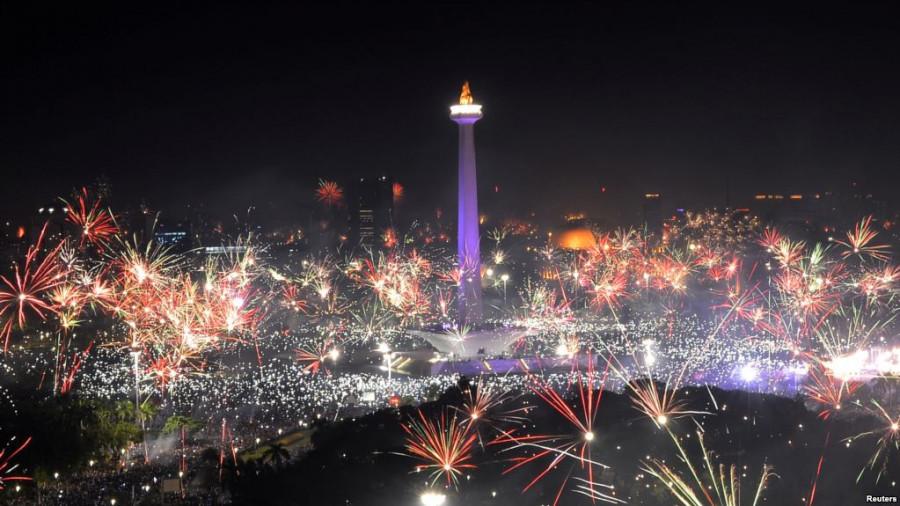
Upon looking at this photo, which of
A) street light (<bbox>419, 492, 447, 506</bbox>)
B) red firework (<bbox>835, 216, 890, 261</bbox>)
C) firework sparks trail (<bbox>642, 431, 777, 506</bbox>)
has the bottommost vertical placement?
firework sparks trail (<bbox>642, 431, 777, 506</bbox>)

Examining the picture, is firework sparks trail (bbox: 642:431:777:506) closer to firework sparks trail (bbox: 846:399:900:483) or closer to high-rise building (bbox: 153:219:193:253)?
firework sparks trail (bbox: 846:399:900:483)

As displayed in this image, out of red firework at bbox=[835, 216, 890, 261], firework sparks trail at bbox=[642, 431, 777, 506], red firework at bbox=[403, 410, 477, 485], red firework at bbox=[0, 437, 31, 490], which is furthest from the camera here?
red firework at bbox=[835, 216, 890, 261]

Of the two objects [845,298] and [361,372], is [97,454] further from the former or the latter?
[845,298]

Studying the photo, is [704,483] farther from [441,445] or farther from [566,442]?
[441,445]

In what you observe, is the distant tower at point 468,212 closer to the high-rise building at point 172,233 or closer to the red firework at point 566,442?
the red firework at point 566,442

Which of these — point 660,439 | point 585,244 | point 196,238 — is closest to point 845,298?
point 660,439

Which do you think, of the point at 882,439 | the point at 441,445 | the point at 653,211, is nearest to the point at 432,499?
the point at 441,445

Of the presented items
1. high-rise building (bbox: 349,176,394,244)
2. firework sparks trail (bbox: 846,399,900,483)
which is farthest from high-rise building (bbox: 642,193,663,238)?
firework sparks trail (bbox: 846,399,900,483)
